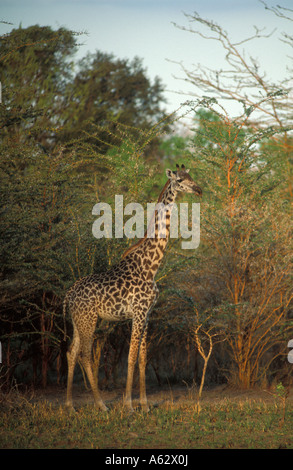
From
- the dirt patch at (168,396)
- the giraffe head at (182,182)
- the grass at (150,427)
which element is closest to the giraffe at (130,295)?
the giraffe head at (182,182)

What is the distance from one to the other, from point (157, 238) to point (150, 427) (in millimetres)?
2509

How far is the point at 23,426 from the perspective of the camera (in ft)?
22.3

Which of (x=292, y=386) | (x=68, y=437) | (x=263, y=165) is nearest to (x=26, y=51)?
(x=263, y=165)

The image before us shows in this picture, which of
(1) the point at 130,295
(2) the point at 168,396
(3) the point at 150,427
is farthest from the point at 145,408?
(2) the point at 168,396

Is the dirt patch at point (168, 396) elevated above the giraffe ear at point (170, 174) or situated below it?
below

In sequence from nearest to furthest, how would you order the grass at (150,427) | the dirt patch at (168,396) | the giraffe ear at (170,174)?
the grass at (150,427) → the giraffe ear at (170,174) → the dirt patch at (168,396)

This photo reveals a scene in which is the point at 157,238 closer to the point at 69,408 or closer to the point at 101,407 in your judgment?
the point at 101,407

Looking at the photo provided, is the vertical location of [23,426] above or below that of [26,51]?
below

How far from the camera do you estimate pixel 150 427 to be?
6871 mm

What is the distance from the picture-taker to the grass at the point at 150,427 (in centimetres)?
616

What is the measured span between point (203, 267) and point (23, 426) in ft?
14.4

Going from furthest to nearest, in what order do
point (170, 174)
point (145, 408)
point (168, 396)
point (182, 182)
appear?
point (168, 396), point (170, 174), point (182, 182), point (145, 408)

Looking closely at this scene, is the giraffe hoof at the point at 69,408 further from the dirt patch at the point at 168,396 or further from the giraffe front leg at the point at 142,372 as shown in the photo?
the giraffe front leg at the point at 142,372
